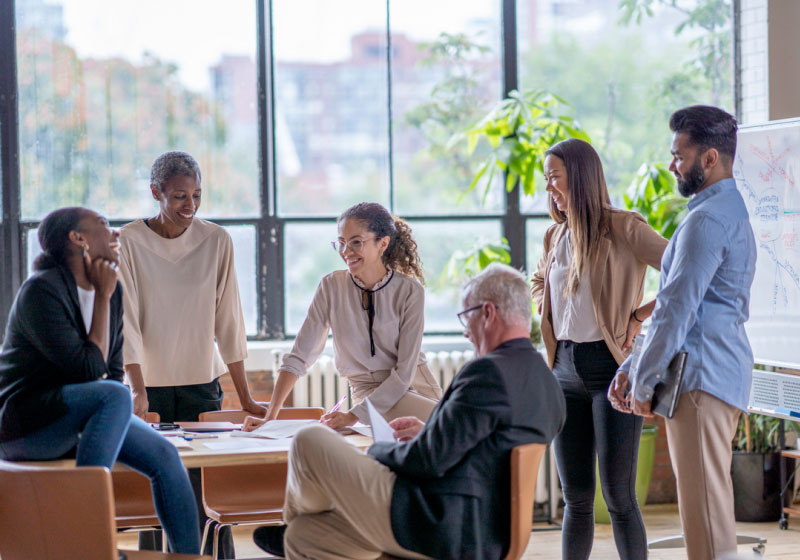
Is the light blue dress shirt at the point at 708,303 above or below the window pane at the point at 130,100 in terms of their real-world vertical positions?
below

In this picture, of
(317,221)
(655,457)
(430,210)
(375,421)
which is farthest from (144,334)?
(655,457)

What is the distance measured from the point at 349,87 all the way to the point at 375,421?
3.09m

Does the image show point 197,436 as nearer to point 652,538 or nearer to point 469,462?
point 469,462

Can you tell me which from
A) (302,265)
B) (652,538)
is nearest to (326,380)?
(302,265)

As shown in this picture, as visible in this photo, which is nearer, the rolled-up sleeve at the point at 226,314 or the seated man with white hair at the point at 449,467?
the seated man with white hair at the point at 449,467

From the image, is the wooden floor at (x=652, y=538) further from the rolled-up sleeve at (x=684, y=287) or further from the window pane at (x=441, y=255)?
the rolled-up sleeve at (x=684, y=287)

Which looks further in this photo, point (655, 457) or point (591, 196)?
point (655, 457)

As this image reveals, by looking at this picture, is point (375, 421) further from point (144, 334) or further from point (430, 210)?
point (430, 210)

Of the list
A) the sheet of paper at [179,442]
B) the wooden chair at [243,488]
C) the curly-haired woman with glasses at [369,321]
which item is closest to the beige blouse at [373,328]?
the curly-haired woman with glasses at [369,321]

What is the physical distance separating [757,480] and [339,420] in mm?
2814

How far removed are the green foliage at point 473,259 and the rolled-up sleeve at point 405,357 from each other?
67.4 inches

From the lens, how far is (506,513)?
2.25m

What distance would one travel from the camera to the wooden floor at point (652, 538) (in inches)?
162

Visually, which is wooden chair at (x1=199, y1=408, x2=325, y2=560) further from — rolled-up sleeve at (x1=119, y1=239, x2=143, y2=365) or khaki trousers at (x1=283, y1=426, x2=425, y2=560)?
khaki trousers at (x1=283, y1=426, x2=425, y2=560)
